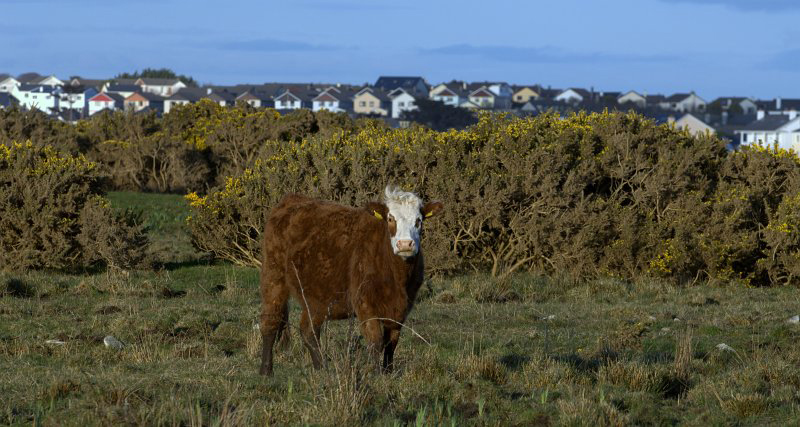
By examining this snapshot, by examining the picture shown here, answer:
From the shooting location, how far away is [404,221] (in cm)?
977

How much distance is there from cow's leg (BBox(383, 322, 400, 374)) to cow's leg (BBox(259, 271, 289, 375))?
126 cm

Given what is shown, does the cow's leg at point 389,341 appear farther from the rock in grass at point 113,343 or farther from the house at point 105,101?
the house at point 105,101

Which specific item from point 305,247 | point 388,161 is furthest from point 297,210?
point 388,161

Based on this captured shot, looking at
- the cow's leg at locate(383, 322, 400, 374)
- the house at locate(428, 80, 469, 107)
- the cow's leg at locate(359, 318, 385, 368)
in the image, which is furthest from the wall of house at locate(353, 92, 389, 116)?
the cow's leg at locate(359, 318, 385, 368)

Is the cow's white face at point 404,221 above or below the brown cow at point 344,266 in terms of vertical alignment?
above

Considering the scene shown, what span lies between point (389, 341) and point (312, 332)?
963 millimetres

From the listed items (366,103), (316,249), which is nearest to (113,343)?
(316,249)

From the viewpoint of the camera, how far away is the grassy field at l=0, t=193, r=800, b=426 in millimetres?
8695

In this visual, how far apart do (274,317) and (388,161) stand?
10573 mm

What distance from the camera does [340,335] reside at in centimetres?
1198

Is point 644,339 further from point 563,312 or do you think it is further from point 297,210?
point 297,210

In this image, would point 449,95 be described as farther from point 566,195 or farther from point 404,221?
point 404,221

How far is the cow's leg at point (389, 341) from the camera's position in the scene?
10000 millimetres

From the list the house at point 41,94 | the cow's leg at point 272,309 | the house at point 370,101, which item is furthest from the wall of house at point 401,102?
the cow's leg at point 272,309
